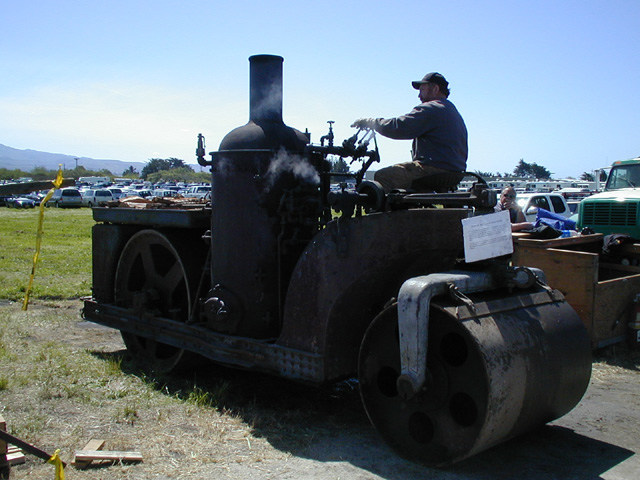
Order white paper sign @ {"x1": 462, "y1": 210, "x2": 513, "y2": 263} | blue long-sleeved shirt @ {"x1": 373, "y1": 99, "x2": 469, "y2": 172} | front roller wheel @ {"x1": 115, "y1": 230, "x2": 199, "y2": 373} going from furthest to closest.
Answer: front roller wheel @ {"x1": 115, "y1": 230, "x2": 199, "y2": 373} < blue long-sleeved shirt @ {"x1": 373, "y1": 99, "x2": 469, "y2": 172} < white paper sign @ {"x1": 462, "y1": 210, "x2": 513, "y2": 263}

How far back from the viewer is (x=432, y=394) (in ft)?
12.5

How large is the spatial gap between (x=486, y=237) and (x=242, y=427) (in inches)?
81.0

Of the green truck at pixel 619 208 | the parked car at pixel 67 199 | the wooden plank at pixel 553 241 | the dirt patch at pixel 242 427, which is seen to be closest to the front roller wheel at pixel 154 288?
the dirt patch at pixel 242 427

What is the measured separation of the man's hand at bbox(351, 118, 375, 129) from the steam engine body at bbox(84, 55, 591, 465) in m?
0.20

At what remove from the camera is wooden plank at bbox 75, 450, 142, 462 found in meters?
3.85

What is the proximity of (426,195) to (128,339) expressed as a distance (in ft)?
12.0

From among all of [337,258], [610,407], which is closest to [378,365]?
[337,258]

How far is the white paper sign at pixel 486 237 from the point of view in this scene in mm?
3928

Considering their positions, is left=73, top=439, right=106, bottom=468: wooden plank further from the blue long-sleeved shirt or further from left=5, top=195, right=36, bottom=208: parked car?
left=5, top=195, right=36, bottom=208: parked car

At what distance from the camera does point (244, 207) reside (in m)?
5.03

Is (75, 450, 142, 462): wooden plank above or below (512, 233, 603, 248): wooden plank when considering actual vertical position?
below

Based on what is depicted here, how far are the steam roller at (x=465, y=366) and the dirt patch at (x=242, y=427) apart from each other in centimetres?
24

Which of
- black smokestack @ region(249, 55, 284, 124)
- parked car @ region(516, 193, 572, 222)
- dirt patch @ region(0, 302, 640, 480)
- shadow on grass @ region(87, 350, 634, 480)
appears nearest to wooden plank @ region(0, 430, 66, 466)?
dirt patch @ region(0, 302, 640, 480)

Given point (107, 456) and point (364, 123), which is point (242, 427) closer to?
point (107, 456)
